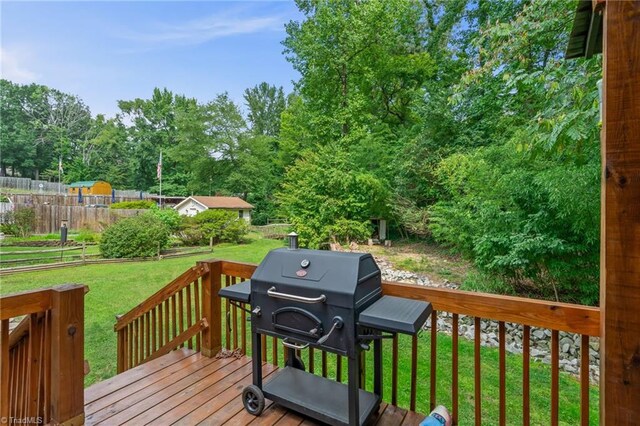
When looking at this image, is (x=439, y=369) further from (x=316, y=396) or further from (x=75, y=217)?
(x=75, y=217)

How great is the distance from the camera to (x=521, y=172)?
516cm

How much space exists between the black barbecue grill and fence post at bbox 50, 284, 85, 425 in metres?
0.82

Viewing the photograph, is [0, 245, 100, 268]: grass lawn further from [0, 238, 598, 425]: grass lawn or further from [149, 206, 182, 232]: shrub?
[149, 206, 182, 232]: shrub

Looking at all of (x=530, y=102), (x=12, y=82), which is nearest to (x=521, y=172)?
(x=530, y=102)

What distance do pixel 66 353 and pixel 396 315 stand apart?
1.79m

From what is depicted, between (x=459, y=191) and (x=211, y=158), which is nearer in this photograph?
→ (x=459, y=191)

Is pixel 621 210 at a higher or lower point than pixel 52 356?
higher

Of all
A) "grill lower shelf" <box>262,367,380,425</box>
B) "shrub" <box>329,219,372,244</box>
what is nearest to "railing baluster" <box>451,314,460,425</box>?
"grill lower shelf" <box>262,367,380,425</box>

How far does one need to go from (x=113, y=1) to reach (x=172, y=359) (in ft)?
12.4

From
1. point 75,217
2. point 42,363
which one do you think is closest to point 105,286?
point 42,363

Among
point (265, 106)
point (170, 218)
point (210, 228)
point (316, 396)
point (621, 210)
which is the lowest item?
point (316, 396)

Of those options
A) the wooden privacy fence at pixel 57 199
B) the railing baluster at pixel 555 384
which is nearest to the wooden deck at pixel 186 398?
the railing baluster at pixel 555 384

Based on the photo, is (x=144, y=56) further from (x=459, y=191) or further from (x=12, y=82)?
(x=12, y=82)

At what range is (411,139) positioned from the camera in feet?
38.7
